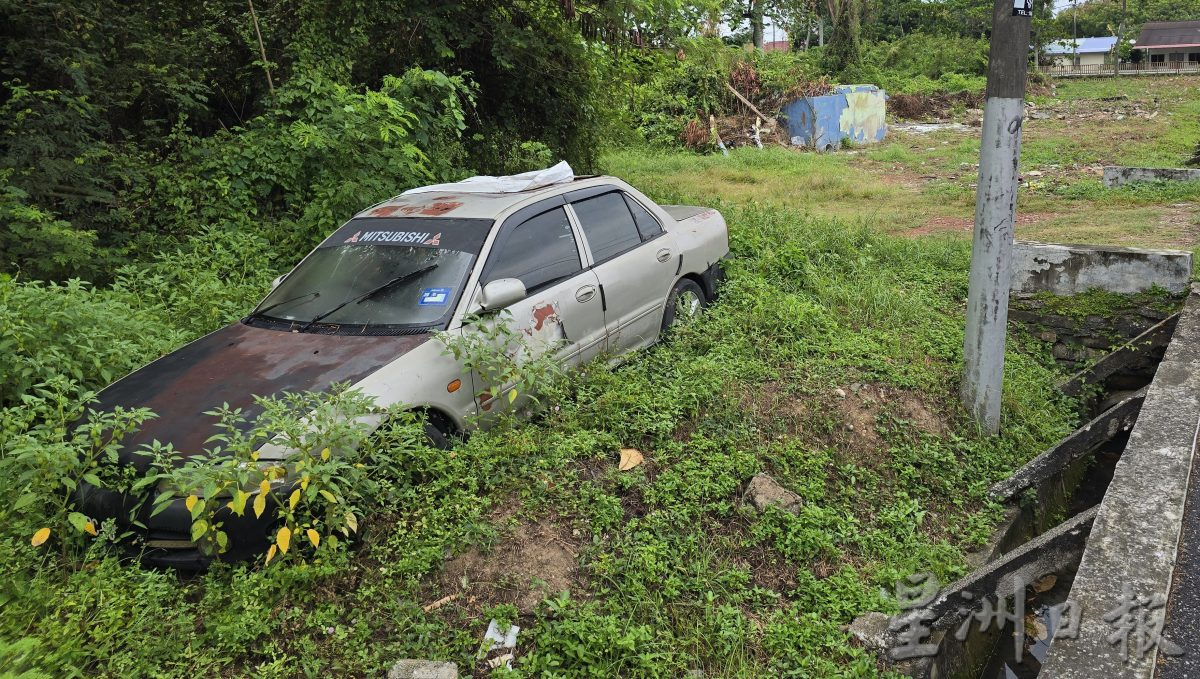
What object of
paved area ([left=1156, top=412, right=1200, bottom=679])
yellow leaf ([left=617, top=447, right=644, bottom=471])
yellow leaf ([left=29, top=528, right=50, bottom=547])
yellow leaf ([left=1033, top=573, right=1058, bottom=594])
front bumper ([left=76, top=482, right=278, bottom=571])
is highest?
yellow leaf ([left=29, top=528, right=50, bottom=547])

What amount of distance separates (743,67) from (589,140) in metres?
15.2

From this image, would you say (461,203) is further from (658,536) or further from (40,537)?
(40,537)

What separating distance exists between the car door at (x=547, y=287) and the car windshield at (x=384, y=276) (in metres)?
0.19

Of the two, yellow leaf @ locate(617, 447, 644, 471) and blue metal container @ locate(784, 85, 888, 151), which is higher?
blue metal container @ locate(784, 85, 888, 151)

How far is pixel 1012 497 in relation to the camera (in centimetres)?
441

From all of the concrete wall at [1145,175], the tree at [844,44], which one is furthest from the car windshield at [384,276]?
the tree at [844,44]

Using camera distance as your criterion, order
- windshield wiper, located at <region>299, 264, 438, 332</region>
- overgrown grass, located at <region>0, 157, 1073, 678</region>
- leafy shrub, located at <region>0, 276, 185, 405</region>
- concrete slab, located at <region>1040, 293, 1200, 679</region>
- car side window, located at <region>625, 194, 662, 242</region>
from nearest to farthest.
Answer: concrete slab, located at <region>1040, 293, 1200, 679</region>
overgrown grass, located at <region>0, 157, 1073, 678</region>
leafy shrub, located at <region>0, 276, 185, 405</region>
windshield wiper, located at <region>299, 264, 438, 332</region>
car side window, located at <region>625, 194, 662, 242</region>

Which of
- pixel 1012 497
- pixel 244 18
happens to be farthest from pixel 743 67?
pixel 1012 497

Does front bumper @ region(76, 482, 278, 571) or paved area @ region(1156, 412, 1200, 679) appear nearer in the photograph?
paved area @ region(1156, 412, 1200, 679)

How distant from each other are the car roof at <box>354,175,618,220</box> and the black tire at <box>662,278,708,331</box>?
1.11 metres

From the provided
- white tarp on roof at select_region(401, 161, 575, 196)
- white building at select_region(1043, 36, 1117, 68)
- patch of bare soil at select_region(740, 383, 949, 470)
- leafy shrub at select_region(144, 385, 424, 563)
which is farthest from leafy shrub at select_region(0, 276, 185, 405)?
white building at select_region(1043, 36, 1117, 68)

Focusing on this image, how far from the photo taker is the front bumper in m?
3.28

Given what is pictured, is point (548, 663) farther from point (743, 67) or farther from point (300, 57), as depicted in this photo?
point (743, 67)

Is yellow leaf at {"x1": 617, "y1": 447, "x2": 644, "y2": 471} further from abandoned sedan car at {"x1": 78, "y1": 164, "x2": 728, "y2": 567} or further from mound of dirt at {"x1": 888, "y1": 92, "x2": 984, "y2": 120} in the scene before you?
mound of dirt at {"x1": 888, "y1": 92, "x2": 984, "y2": 120}
